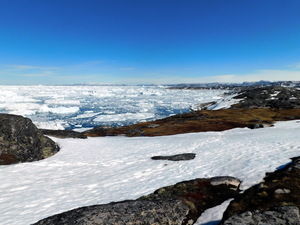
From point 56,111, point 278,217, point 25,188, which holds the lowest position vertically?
point 56,111

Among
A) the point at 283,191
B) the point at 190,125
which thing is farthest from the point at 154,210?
the point at 190,125

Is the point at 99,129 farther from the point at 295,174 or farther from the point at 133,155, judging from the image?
the point at 295,174

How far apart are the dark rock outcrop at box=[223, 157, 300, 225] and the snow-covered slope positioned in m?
0.96

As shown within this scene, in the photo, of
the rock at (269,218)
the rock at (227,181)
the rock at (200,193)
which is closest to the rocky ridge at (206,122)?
the rock at (227,181)

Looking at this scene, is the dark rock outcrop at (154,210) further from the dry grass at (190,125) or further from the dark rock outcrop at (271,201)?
the dry grass at (190,125)

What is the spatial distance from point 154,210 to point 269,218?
430cm

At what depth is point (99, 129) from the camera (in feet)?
179

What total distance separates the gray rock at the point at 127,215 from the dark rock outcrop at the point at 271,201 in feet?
7.22

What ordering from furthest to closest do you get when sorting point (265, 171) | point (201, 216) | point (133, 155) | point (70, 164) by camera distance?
point (133, 155) → point (70, 164) → point (265, 171) → point (201, 216)

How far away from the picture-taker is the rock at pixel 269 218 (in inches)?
272

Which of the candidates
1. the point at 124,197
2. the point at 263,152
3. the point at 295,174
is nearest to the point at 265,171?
the point at 295,174

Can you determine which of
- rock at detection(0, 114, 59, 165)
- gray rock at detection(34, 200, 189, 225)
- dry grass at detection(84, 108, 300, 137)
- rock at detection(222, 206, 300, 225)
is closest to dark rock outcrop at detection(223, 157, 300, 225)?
rock at detection(222, 206, 300, 225)

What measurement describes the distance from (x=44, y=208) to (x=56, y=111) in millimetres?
111230

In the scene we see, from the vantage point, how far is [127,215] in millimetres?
8180
